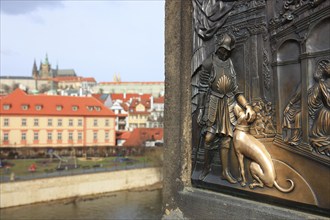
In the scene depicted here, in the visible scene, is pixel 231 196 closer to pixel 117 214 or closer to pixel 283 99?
pixel 283 99

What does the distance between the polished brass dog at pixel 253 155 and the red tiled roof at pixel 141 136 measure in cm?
3622

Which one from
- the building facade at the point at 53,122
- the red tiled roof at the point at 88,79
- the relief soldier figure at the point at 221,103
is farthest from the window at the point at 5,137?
the red tiled roof at the point at 88,79

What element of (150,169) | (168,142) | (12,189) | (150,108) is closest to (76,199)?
(12,189)

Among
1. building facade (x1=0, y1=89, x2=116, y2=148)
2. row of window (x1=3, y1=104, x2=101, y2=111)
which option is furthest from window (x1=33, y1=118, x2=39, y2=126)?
row of window (x1=3, y1=104, x2=101, y2=111)

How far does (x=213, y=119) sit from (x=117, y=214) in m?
17.8

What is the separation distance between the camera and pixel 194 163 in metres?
3.41

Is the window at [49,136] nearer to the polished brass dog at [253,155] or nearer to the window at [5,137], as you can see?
the window at [5,137]

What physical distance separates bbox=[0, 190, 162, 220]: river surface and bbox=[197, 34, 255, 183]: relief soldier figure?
15154 millimetres

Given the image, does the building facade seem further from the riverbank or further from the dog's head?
the dog's head

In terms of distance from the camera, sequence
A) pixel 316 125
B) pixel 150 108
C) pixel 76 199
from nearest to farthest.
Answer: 1. pixel 316 125
2. pixel 76 199
3. pixel 150 108

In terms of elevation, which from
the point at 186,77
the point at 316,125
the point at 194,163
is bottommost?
the point at 194,163

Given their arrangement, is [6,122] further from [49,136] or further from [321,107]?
[321,107]

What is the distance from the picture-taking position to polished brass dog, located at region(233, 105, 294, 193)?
2623 mm

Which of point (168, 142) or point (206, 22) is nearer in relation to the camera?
point (206, 22)
